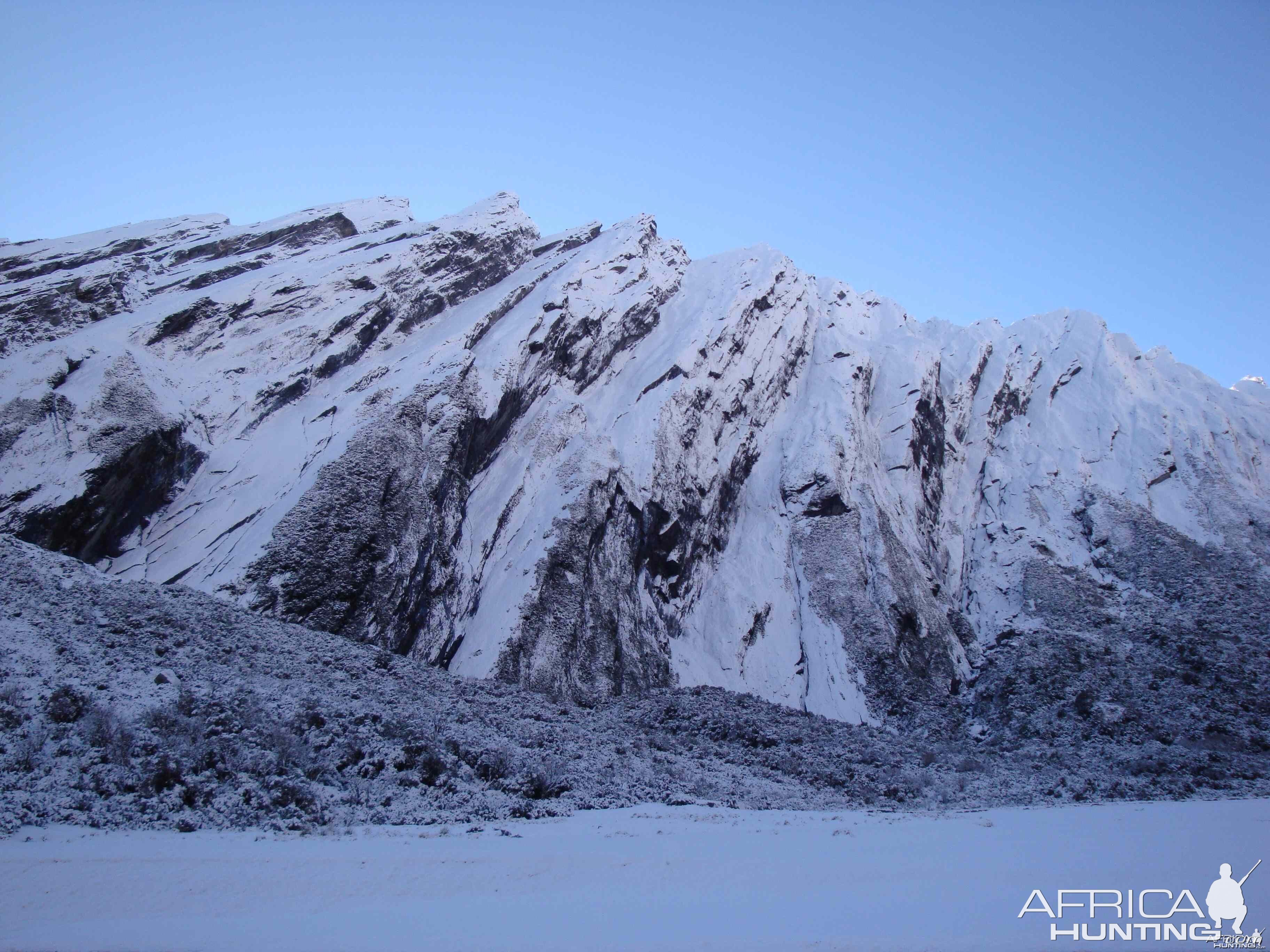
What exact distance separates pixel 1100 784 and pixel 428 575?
21.3 metres

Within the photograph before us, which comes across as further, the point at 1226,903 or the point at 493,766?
the point at 493,766

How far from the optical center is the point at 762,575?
33219mm

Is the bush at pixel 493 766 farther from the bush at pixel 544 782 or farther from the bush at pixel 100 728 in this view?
the bush at pixel 100 728

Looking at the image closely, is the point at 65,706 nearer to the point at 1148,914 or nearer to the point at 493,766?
the point at 493,766

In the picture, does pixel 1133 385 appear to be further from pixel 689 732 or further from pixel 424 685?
pixel 424 685

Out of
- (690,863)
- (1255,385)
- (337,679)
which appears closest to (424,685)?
(337,679)

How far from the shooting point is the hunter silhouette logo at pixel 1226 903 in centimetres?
804

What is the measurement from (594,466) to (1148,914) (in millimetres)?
24180

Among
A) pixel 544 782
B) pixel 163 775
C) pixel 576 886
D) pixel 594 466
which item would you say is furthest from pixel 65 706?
pixel 594 466

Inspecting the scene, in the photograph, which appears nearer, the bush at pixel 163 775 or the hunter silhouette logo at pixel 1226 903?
the hunter silhouette logo at pixel 1226 903

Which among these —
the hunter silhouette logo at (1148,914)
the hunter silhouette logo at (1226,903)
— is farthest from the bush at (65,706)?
the hunter silhouette logo at (1226,903)

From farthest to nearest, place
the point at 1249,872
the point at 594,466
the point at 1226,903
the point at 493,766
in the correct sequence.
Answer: the point at 594,466, the point at 493,766, the point at 1249,872, the point at 1226,903

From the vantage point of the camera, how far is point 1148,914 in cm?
839

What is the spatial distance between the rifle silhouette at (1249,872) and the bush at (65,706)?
703 inches
